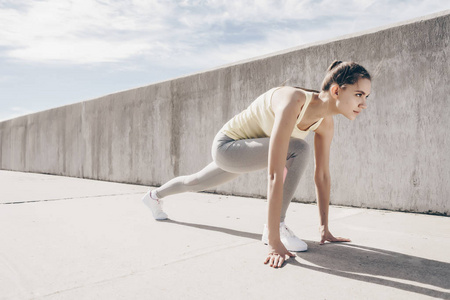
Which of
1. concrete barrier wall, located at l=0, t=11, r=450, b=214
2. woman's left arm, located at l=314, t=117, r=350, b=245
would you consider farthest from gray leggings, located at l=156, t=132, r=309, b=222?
concrete barrier wall, located at l=0, t=11, r=450, b=214

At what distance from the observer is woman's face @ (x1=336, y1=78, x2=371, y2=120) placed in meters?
1.86

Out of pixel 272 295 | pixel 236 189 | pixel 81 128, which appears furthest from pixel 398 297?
pixel 81 128

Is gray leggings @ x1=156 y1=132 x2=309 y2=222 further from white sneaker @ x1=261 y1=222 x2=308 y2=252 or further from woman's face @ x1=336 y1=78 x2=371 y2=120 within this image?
woman's face @ x1=336 y1=78 x2=371 y2=120

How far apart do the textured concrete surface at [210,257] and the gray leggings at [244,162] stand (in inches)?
13.0

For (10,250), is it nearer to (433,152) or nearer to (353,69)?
(353,69)

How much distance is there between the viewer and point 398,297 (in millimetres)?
1401

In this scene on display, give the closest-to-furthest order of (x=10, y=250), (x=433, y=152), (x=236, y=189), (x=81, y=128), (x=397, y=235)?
1. (x=10, y=250)
2. (x=397, y=235)
3. (x=433, y=152)
4. (x=236, y=189)
5. (x=81, y=128)

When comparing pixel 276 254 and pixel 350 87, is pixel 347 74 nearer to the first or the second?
pixel 350 87

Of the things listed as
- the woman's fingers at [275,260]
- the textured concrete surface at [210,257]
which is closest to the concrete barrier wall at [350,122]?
the textured concrete surface at [210,257]

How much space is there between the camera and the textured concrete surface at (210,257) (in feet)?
4.93

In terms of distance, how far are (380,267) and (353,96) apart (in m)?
0.83

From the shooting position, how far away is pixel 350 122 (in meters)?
3.39

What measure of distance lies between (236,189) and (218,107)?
3.37 feet

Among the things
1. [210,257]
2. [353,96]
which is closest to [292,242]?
[210,257]
